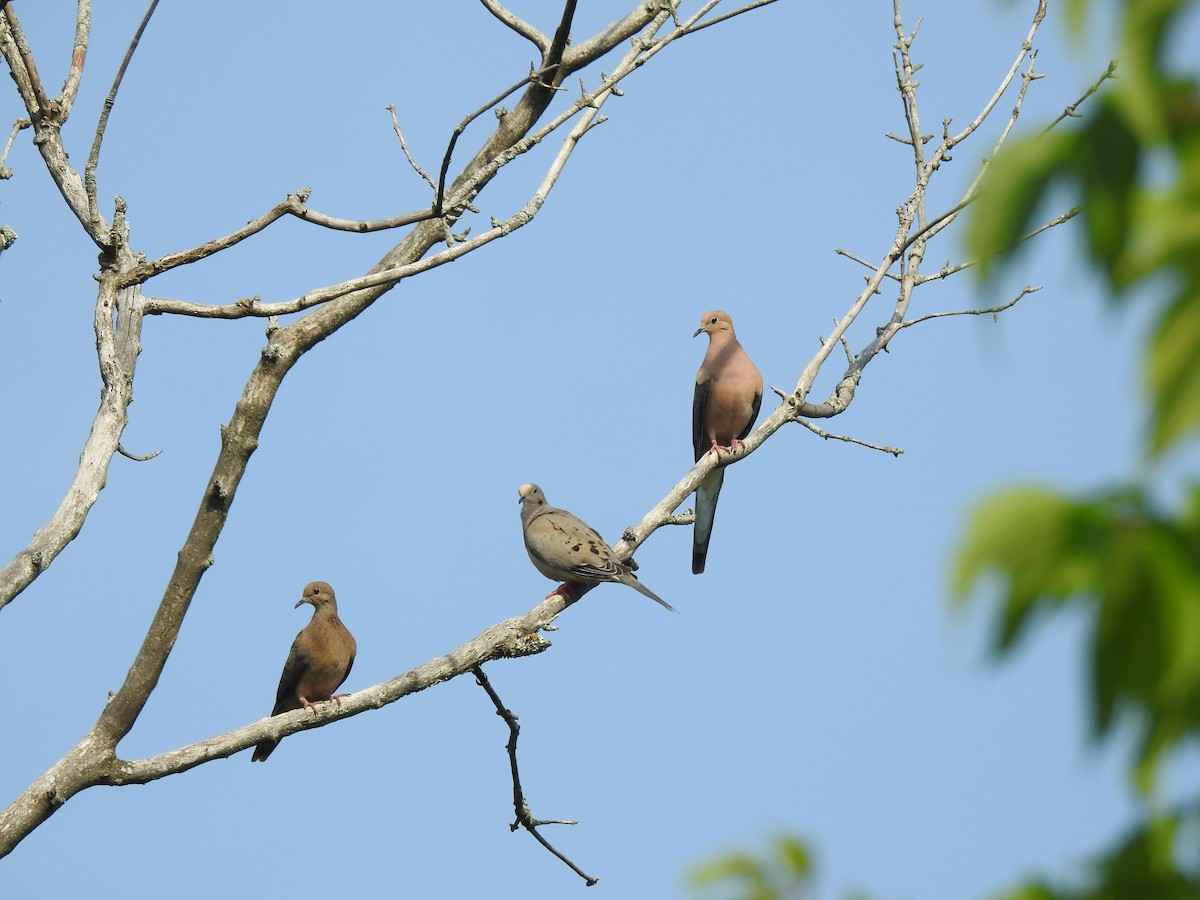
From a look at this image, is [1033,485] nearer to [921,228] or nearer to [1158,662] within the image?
[1158,662]

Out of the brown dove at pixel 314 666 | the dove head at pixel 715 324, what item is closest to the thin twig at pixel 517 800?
the brown dove at pixel 314 666

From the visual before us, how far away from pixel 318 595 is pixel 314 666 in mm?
678

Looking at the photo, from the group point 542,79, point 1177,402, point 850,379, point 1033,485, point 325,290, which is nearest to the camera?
point 1177,402

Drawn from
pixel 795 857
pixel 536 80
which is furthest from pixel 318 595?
pixel 795 857

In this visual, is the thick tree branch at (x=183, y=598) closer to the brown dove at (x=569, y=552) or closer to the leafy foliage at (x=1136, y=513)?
the brown dove at (x=569, y=552)

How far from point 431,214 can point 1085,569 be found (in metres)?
4.25

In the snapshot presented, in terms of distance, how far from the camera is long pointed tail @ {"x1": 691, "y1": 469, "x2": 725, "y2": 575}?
8.24m

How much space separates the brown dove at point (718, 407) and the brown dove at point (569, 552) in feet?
4.10

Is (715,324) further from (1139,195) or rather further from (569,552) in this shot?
(1139,195)

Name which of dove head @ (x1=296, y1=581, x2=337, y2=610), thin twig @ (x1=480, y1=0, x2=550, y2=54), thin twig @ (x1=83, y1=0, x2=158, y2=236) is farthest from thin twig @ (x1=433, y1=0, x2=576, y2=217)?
dove head @ (x1=296, y1=581, x2=337, y2=610)

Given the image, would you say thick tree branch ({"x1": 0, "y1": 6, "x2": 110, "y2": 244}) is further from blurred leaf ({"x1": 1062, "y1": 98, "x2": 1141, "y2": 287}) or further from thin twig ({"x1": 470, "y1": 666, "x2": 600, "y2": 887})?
blurred leaf ({"x1": 1062, "y1": 98, "x2": 1141, "y2": 287})

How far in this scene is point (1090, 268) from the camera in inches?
40.5

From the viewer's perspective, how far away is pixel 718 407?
26.7ft

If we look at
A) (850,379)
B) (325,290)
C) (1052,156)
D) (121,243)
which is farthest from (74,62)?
(1052,156)
